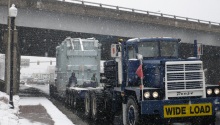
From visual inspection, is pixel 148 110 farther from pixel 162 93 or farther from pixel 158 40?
pixel 158 40

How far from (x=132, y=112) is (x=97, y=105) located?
343 cm

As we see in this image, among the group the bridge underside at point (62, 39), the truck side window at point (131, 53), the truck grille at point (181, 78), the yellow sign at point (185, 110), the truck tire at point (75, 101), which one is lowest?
the truck tire at point (75, 101)

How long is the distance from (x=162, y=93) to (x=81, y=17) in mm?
23293

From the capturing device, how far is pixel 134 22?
35.5 metres

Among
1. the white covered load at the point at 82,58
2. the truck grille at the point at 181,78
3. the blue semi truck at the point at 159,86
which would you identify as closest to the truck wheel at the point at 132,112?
the blue semi truck at the point at 159,86

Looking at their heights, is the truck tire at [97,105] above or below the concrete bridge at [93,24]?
below

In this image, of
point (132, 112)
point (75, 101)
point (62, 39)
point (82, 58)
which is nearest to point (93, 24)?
point (62, 39)

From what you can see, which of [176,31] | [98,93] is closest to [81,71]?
[98,93]

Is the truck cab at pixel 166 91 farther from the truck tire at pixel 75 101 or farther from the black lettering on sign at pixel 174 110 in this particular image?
the truck tire at pixel 75 101

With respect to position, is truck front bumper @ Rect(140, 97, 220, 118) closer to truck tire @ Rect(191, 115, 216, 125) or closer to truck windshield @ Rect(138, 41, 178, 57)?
truck tire @ Rect(191, 115, 216, 125)

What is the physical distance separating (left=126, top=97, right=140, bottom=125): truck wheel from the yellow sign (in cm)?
87

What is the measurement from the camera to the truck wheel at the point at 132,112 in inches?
407

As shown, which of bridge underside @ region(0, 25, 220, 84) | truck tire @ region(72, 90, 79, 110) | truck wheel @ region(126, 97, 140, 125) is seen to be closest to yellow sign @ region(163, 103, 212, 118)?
truck wheel @ region(126, 97, 140, 125)

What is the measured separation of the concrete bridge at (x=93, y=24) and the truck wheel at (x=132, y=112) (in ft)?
65.8
